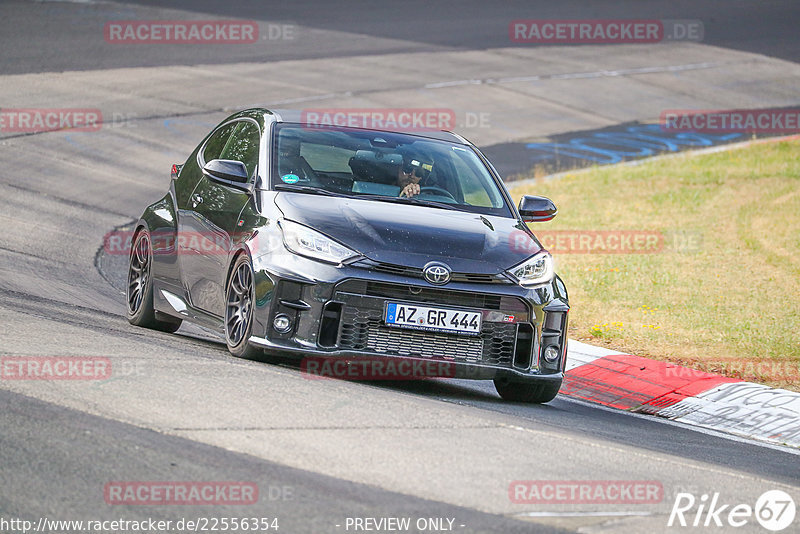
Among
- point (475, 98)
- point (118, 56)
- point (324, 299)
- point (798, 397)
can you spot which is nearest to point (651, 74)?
point (475, 98)

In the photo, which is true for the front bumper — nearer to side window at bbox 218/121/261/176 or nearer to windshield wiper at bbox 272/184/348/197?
windshield wiper at bbox 272/184/348/197

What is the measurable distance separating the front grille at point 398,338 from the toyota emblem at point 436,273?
134 mm

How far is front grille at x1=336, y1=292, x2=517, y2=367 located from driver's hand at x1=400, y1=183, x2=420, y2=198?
125 centimetres

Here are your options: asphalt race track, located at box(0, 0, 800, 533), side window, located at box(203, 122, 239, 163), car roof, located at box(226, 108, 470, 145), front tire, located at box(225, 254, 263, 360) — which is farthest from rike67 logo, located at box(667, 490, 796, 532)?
side window, located at box(203, 122, 239, 163)

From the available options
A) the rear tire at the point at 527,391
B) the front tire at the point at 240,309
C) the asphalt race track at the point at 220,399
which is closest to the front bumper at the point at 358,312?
the front tire at the point at 240,309

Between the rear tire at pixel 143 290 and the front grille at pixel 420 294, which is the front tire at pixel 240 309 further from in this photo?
the rear tire at pixel 143 290

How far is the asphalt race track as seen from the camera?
5402 mm

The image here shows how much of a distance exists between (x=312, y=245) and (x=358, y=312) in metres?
0.51

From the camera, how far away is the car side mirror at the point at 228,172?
8602 millimetres

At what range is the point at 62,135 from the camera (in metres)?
20.2

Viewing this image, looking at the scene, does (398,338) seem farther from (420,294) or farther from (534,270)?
(534,270)

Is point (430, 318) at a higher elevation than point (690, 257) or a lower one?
higher

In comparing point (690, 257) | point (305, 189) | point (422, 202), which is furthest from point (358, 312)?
point (690, 257)

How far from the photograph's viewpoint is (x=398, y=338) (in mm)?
7820
